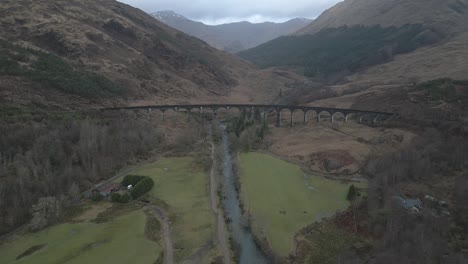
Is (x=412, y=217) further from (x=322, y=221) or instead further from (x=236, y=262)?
(x=236, y=262)

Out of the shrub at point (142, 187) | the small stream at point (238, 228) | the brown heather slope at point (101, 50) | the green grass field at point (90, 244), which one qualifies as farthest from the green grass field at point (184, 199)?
the brown heather slope at point (101, 50)

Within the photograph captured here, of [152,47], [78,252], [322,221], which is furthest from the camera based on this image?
[152,47]

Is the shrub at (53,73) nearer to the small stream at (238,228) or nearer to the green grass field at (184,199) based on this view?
the green grass field at (184,199)

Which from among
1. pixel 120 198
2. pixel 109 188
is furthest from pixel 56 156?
pixel 120 198

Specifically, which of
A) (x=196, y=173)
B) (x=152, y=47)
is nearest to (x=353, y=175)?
(x=196, y=173)

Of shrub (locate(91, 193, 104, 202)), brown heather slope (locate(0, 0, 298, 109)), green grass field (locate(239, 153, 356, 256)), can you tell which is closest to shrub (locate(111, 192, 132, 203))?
shrub (locate(91, 193, 104, 202))
